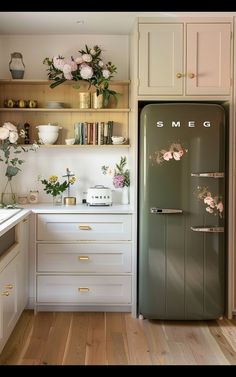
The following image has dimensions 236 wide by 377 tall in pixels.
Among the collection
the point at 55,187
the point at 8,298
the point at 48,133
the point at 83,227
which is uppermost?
the point at 48,133

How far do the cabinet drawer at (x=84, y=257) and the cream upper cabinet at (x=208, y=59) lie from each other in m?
1.39

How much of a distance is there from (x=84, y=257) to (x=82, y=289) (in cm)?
26

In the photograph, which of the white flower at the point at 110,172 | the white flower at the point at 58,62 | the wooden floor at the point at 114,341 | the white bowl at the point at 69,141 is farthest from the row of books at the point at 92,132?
the wooden floor at the point at 114,341

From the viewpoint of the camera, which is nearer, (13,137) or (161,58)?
(161,58)

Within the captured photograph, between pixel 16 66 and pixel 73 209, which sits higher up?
pixel 16 66

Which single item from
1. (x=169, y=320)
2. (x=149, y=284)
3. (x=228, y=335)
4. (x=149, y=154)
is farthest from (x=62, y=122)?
(x=228, y=335)

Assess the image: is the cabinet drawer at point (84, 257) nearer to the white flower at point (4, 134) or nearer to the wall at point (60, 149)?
the wall at point (60, 149)

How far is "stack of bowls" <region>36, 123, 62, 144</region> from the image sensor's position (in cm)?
341

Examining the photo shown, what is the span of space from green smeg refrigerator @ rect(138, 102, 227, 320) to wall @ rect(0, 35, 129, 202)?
74cm

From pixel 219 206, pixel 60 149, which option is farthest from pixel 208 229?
pixel 60 149

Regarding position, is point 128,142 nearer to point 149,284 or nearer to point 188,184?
point 188,184

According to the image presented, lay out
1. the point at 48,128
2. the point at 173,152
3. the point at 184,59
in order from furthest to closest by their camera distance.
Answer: the point at 48,128
the point at 184,59
the point at 173,152

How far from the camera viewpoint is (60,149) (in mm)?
3617

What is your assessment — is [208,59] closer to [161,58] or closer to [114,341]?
[161,58]
